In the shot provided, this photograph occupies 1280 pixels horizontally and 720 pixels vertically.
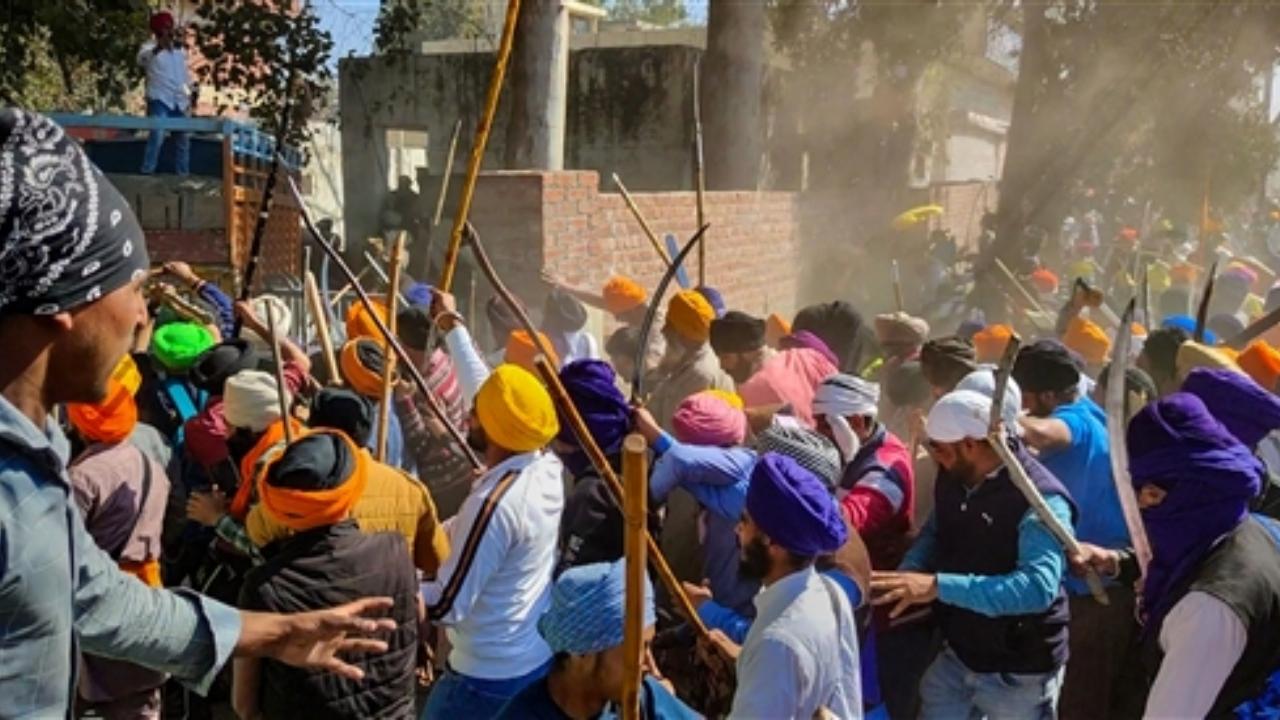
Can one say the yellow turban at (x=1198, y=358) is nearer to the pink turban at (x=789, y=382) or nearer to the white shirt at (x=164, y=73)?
the pink turban at (x=789, y=382)

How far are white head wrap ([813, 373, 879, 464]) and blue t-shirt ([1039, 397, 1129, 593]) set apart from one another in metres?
0.63

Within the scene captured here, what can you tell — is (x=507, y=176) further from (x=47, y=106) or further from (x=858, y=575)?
(x=47, y=106)

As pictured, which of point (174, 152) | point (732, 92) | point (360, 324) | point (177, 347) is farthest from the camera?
point (732, 92)

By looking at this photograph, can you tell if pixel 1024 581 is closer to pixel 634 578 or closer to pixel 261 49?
pixel 634 578

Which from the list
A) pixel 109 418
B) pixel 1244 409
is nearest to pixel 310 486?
pixel 109 418

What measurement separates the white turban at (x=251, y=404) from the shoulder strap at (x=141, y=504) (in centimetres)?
29

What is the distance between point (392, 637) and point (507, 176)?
196 inches

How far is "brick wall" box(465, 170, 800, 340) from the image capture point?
7.64 meters

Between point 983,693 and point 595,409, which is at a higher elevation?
point 595,409

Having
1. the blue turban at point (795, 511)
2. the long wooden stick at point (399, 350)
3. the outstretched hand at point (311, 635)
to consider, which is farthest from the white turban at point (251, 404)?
the blue turban at point (795, 511)

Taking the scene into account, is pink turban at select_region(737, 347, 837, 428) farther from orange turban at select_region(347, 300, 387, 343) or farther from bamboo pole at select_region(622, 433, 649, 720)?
bamboo pole at select_region(622, 433, 649, 720)

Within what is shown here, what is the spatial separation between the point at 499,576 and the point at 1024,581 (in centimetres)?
146

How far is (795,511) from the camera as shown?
2.62m

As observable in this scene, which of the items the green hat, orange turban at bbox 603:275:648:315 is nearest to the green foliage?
orange turban at bbox 603:275:648:315
